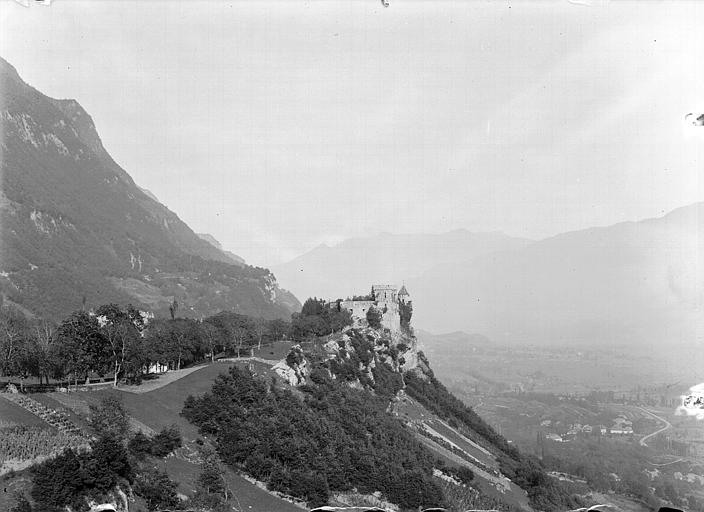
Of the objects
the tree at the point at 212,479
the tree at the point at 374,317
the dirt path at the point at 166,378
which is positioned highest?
the tree at the point at 374,317

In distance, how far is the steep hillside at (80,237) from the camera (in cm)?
6950

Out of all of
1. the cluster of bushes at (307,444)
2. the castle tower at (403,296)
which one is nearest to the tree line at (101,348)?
the cluster of bushes at (307,444)

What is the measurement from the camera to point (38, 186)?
91750 millimetres

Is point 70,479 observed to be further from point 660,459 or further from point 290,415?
point 660,459

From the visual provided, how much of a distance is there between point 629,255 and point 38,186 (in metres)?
113

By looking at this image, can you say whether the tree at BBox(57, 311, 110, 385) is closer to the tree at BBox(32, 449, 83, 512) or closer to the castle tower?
the tree at BBox(32, 449, 83, 512)

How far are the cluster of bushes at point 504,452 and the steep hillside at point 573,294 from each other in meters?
27.7

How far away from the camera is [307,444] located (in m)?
18.7

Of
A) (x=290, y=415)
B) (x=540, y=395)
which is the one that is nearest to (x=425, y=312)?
(x=540, y=395)

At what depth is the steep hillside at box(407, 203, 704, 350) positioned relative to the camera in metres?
82.4

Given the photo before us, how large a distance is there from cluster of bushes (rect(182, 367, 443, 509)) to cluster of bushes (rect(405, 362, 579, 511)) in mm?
8509

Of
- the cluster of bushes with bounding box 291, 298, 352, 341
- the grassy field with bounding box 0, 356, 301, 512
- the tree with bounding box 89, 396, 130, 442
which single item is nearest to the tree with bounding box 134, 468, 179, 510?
the grassy field with bounding box 0, 356, 301, 512

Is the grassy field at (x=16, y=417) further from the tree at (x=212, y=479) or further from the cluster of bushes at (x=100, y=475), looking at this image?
the tree at (x=212, y=479)

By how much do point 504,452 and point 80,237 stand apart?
75477 millimetres
